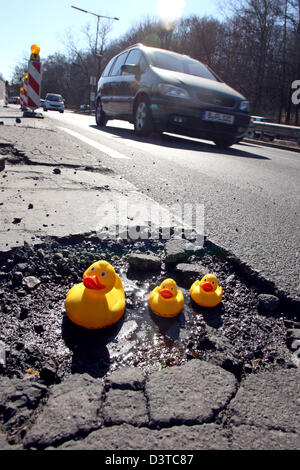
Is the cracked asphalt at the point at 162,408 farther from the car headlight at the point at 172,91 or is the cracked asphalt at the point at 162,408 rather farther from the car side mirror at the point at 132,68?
the car side mirror at the point at 132,68

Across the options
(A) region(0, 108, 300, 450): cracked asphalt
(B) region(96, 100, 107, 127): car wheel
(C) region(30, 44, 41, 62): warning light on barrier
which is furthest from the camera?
(C) region(30, 44, 41, 62): warning light on barrier

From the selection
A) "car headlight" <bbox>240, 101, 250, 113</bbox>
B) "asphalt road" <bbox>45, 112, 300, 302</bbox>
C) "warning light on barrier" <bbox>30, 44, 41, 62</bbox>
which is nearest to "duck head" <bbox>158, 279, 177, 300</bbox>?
"asphalt road" <bbox>45, 112, 300, 302</bbox>

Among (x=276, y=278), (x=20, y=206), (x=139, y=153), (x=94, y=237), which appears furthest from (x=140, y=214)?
(x=139, y=153)

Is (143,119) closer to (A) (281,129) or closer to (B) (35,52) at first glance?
(B) (35,52)

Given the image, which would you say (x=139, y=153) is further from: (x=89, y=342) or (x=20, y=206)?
(x=89, y=342)

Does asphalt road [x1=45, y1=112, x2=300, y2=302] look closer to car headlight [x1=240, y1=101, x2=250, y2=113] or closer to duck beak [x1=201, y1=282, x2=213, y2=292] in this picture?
duck beak [x1=201, y1=282, x2=213, y2=292]

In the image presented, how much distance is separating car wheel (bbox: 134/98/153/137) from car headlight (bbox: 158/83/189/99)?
0.44 meters

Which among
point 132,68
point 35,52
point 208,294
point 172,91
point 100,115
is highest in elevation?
point 35,52

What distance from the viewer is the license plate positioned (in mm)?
6414

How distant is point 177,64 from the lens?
7.03m

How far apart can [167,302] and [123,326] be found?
0.21 metres

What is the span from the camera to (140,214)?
2430 mm

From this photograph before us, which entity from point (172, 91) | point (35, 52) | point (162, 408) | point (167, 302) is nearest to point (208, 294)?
point (167, 302)

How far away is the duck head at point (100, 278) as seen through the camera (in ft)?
4.53
